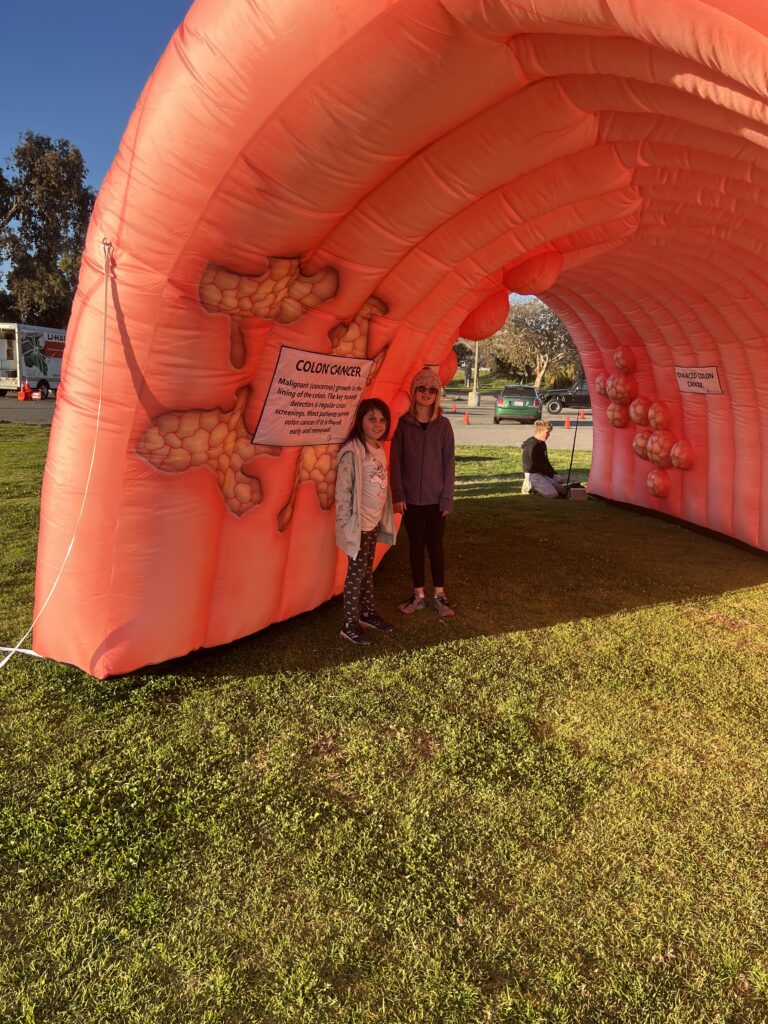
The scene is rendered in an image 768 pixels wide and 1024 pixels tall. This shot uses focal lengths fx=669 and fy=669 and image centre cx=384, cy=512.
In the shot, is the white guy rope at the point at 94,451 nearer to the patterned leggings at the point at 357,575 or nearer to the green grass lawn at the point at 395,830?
the green grass lawn at the point at 395,830

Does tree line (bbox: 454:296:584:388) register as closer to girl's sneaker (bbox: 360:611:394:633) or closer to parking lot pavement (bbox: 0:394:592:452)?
parking lot pavement (bbox: 0:394:592:452)

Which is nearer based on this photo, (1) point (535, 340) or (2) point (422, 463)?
(2) point (422, 463)

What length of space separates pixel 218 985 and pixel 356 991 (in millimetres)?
439

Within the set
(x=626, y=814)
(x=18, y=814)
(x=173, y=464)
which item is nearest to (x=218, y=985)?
(x=18, y=814)

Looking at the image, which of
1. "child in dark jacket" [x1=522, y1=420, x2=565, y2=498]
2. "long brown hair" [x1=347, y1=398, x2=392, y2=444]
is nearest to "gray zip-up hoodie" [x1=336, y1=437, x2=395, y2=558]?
"long brown hair" [x1=347, y1=398, x2=392, y2=444]

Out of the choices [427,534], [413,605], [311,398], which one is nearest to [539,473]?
[427,534]

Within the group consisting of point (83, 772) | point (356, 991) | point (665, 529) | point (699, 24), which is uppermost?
point (699, 24)

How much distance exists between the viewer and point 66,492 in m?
3.84

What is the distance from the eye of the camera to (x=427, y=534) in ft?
17.8

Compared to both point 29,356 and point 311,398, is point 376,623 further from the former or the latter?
point 29,356

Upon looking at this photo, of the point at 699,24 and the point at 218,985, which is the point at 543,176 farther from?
the point at 218,985

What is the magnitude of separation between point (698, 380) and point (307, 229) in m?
5.90

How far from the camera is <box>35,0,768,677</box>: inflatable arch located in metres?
2.80

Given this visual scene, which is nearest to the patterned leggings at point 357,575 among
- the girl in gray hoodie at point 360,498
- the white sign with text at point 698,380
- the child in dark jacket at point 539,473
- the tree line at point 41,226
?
the girl in gray hoodie at point 360,498
